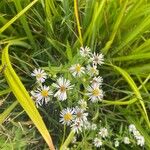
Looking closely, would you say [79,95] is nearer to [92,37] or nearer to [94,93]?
[94,93]

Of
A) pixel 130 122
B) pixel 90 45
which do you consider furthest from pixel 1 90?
pixel 130 122

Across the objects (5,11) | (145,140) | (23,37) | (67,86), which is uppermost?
(5,11)

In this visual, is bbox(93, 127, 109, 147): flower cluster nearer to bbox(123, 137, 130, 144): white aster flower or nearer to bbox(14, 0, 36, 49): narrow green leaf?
bbox(123, 137, 130, 144): white aster flower

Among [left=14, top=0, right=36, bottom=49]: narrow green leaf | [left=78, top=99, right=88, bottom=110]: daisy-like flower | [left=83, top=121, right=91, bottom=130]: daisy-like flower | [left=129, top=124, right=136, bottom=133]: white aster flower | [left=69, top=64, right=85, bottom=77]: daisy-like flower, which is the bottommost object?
[left=129, top=124, right=136, bottom=133]: white aster flower

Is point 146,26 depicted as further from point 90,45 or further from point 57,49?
point 57,49

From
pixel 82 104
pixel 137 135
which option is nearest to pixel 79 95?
pixel 82 104

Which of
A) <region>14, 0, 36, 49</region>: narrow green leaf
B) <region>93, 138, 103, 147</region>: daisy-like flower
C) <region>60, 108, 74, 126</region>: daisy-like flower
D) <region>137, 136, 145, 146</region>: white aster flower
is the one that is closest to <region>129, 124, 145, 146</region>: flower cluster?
<region>137, 136, 145, 146</region>: white aster flower

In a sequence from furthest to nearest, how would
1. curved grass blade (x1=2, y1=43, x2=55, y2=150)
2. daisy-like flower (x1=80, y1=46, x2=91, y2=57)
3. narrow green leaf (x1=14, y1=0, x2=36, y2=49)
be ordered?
narrow green leaf (x1=14, y1=0, x2=36, y2=49), daisy-like flower (x1=80, y1=46, x2=91, y2=57), curved grass blade (x1=2, y1=43, x2=55, y2=150)
